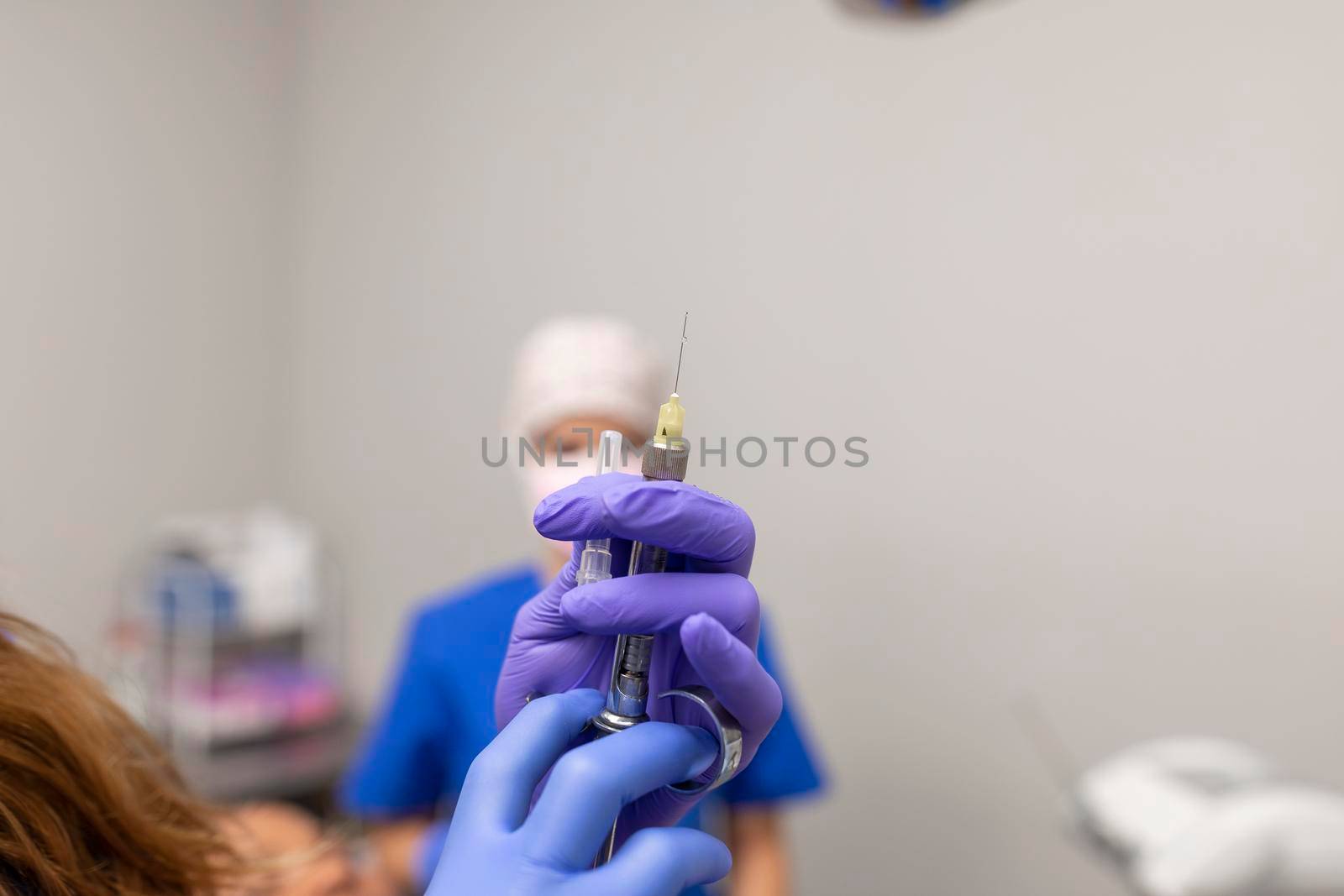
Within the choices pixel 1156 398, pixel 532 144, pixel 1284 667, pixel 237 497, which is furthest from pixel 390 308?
pixel 1284 667

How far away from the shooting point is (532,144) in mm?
1402

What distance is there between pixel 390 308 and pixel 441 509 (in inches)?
14.3

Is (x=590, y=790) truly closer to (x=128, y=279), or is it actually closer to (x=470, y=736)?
(x=470, y=736)

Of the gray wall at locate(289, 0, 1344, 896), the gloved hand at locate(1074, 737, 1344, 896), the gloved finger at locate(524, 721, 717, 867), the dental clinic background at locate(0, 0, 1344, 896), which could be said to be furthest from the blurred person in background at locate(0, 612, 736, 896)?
the gloved hand at locate(1074, 737, 1344, 896)

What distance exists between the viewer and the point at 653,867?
40 cm

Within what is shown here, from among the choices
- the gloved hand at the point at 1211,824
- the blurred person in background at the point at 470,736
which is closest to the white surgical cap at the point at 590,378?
the blurred person in background at the point at 470,736

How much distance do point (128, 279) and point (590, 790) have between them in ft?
6.33

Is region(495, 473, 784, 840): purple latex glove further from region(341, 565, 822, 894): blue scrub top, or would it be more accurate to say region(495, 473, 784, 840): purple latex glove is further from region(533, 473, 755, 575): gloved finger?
region(341, 565, 822, 894): blue scrub top

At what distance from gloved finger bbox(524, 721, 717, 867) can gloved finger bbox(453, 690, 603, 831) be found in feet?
0.04

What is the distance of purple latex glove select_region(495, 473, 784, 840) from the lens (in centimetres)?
41

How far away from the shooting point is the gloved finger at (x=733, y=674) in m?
0.39

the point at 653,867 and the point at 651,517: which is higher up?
the point at 651,517

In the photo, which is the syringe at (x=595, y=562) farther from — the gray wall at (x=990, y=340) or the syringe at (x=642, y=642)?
the gray wall at (x=990, y=340)

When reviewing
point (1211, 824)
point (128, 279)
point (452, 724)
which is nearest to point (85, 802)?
point (452, 724)
